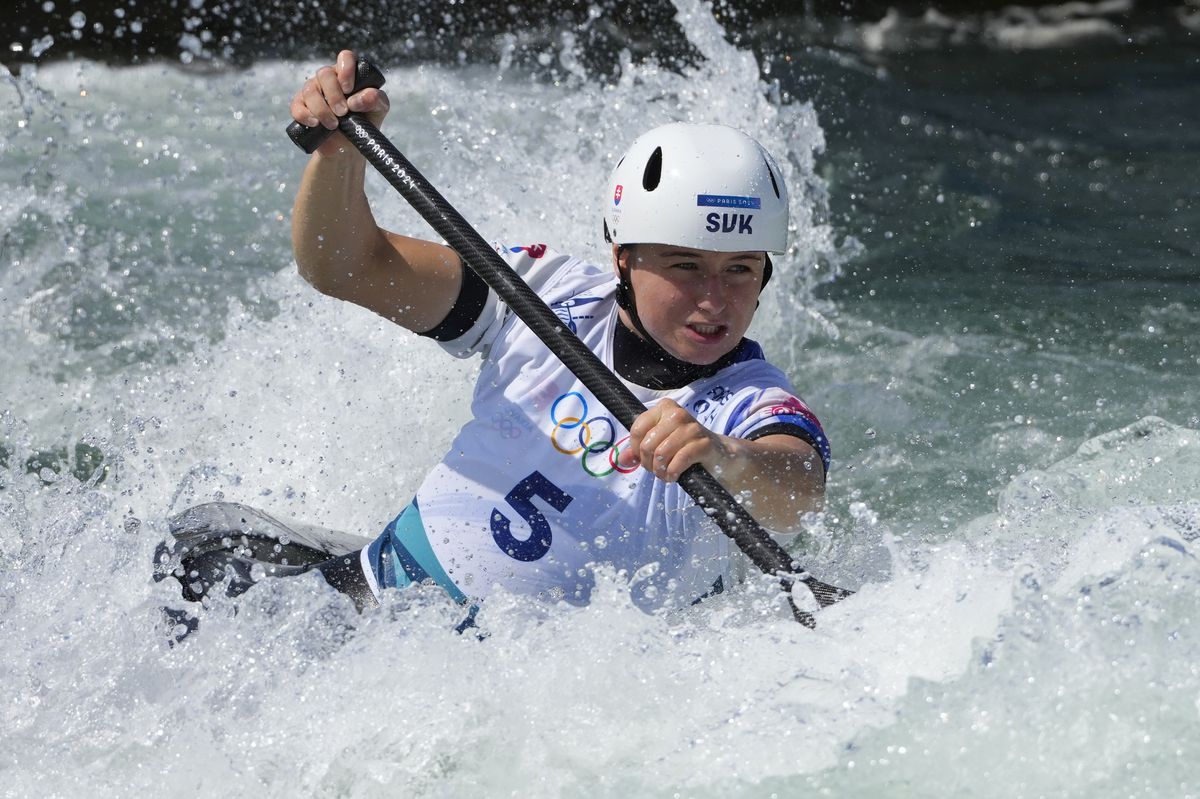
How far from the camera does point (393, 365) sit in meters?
5.75

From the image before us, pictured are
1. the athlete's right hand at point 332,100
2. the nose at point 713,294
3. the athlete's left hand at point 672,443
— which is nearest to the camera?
the athlete's left hand at point 672,443

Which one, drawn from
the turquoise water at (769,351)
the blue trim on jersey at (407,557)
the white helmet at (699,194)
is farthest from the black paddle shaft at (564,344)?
the blue trim on jersey at (407,557)

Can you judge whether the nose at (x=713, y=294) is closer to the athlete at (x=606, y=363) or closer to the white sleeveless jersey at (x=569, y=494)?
the athlete at (x=606, y=363)

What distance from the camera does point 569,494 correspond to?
3.43m

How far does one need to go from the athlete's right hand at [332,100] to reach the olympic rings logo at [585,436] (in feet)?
2.81

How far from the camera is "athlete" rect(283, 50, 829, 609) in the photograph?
134 inches

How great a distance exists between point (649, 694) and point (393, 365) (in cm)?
295

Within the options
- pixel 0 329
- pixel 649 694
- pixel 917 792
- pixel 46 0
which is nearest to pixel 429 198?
pixel 649 694

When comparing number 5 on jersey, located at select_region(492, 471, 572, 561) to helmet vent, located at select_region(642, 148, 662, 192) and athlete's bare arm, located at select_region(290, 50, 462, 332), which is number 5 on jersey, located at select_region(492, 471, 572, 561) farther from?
helmet vent, located at select_region(642, 148, 662, 192)

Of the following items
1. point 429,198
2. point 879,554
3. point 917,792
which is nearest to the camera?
point 917,792

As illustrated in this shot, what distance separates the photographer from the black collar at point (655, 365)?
3531 mm

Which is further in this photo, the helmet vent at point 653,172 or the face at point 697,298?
the helmet vent at point 653,172

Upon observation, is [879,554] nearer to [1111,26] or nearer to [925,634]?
[925,634]

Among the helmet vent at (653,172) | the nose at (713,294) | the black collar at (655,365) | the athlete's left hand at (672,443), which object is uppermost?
the helmet vent at (653,172)
